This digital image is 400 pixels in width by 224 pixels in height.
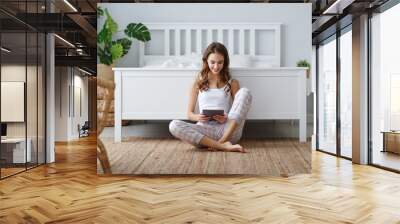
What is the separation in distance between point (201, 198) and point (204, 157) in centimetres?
106

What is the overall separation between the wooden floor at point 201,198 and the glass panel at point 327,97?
247cm

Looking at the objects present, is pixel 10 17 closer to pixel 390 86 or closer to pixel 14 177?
pixel 14 177

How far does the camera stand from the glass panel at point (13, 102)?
18.0 feet

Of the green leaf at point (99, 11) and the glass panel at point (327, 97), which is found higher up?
the green leaf at point (99, 11)

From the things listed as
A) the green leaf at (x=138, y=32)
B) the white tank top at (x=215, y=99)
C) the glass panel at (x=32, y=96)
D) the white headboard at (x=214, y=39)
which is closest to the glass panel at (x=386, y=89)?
the white headboard at (x=214, y=39)

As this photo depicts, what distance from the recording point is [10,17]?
555cm

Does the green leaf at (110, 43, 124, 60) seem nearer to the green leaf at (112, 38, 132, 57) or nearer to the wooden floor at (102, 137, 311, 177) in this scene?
the green leaf at (112, 38, 132, 57)

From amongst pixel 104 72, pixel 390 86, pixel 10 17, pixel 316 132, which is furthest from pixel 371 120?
pixel 10 17

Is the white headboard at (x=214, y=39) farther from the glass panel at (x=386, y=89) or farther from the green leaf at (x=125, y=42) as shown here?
the glass panel at (x=386, y=89)

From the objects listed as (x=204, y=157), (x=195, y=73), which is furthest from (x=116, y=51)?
(x=204, y=157)

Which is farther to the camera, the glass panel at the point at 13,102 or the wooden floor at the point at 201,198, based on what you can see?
the glass panel at the point at 13,102

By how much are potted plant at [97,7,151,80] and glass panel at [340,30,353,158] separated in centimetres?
379

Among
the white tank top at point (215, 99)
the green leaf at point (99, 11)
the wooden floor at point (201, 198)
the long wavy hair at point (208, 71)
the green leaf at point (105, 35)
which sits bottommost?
the wooden floor at point (201, 198)

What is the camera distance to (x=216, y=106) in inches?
192
